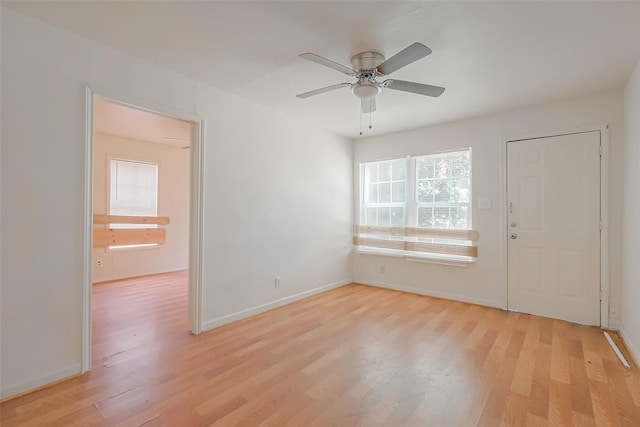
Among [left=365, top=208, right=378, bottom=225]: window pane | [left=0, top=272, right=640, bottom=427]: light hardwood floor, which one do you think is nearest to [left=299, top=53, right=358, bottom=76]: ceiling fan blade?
[left=0, top=272, right=640, bottom=427]: light hardwood floor

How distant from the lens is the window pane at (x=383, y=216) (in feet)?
16.0

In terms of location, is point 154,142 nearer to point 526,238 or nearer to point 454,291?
point 454,291

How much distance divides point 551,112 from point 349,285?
3602 millimetres

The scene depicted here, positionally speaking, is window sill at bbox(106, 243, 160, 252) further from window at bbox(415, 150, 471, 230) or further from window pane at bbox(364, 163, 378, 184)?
window at bbox(415, 150, 471, 230)

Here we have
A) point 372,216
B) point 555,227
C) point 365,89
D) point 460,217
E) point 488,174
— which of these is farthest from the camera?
point 372,216

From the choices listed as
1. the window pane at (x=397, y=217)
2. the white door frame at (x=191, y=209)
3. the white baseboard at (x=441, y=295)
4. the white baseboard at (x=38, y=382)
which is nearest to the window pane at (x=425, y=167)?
the window pane at (x=397, y=217)

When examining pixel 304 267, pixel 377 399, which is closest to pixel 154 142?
pixel 304 267

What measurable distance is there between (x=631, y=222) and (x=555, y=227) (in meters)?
0.73

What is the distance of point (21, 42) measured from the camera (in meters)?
1.99

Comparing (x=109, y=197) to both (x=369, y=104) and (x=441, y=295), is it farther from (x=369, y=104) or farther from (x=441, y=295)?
(x=441, y=295)

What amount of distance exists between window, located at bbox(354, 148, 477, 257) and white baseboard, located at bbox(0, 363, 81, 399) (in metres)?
3.94

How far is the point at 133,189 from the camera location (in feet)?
18.3

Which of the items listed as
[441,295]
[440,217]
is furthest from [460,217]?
[441,295]

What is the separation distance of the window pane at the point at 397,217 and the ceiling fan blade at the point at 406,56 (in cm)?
275
